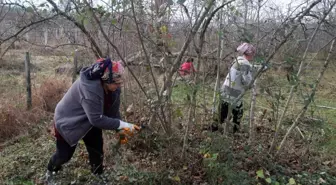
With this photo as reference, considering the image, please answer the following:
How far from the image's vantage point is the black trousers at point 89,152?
295 cm

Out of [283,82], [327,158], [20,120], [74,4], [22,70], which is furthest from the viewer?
[22,70]

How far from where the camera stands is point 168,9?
314cm

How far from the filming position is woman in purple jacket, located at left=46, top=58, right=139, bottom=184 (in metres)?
2.59

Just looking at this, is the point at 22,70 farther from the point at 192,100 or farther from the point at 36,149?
the point at 192,100

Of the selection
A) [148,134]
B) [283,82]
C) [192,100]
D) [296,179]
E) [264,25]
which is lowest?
[296,179]

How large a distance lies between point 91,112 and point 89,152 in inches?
29.1

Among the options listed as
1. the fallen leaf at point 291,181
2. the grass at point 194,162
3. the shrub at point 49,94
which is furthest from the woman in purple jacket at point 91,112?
the shrub at point 49,94

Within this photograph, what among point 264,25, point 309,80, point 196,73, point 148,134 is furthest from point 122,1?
point 309,80

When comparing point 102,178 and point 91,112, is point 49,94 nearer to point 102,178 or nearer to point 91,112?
point 102,178

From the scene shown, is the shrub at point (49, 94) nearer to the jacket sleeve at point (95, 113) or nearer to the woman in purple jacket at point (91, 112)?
the woman in purple jacket at point (91, 112)

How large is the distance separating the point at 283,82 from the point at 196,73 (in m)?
0.83

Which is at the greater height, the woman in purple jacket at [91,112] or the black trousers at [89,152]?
the woman in purple jacket at [91,112]

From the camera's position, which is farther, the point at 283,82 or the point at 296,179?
the point at 296,179

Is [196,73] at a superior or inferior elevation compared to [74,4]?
inferior
